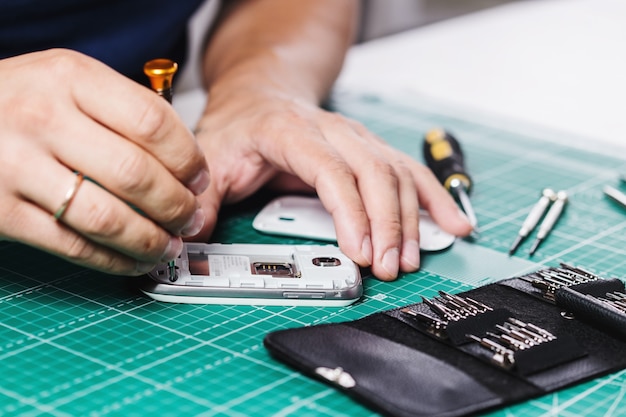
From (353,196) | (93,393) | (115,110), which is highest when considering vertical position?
(115,110)

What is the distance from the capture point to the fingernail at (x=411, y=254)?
105cm

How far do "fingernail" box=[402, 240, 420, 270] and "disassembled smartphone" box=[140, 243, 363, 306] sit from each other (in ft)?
0.24

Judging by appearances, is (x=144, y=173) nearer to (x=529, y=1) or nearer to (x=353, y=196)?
(x=353, y=196)

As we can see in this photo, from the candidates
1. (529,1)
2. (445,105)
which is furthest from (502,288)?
(529,1)

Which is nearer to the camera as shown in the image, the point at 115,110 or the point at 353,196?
the point at 115,110

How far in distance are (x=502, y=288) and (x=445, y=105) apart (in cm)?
76

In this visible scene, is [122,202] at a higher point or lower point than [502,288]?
higher

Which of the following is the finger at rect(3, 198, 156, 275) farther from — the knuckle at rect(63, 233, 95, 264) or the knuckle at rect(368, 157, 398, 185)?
the knuckle at rect(368, 157, 398, 185)

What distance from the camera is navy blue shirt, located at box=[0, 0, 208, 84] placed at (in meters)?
1.38

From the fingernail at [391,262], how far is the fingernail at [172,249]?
25 cm

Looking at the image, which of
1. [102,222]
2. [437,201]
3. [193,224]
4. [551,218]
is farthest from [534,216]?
[102,222]

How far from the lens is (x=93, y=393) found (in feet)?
2.53

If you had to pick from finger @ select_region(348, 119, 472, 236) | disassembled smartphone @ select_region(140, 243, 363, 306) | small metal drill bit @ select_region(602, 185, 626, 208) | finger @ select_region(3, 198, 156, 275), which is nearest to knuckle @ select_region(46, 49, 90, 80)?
finger @ select_region(3, 198, 156, 275)

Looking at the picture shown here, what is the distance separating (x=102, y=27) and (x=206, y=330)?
0.75 m
